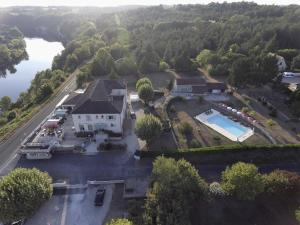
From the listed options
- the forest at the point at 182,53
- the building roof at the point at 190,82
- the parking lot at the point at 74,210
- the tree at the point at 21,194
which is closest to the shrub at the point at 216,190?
the parking lot at the point at 74,210

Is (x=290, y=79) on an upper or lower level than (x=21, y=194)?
lower

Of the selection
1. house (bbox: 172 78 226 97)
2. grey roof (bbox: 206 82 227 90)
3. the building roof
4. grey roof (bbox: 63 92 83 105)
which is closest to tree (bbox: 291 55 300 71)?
grey roof (bbox: 206 82 227 90)

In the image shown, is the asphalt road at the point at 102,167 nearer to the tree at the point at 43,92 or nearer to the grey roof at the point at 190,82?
the tree at the point at 43,92

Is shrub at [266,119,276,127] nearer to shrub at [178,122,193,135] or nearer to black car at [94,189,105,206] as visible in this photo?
shrub at [178,122,193,135]

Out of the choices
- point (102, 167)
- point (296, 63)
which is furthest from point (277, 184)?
point (296, 63)

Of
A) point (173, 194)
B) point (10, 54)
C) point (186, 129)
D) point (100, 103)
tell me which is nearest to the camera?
point (173, 194)

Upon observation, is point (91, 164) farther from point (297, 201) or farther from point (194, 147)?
point (297, 201)

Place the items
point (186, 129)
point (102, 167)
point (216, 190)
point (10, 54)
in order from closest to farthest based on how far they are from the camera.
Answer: point (216, 190) < point (102, 167) < point (186, 129) < point (10, 54)

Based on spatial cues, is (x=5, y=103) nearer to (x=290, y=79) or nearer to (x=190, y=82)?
(x=190, y=82)
